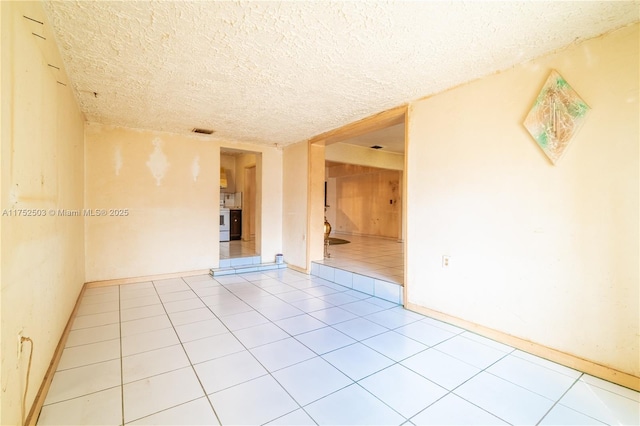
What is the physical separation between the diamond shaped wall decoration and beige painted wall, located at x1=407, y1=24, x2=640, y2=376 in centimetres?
4

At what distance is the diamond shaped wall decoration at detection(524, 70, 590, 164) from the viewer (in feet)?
6.16

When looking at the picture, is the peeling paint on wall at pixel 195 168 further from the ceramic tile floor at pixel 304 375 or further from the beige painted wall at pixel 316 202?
the ceramic tile floor at pixel 304 375

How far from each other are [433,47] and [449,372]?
7.26 feet

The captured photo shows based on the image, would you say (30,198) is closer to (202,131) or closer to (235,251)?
(202,131)

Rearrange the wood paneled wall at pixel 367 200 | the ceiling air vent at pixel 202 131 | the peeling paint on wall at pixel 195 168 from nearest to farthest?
the ceiling air vent at pixel 202 131, the peeling paint on wall at pixel 195 168, the wood paneled wall at pixel 367 200

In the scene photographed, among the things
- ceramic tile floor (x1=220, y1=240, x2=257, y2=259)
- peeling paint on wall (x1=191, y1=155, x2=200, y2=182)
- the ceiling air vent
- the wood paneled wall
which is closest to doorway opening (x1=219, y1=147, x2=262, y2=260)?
ceramic tile floor (x1=220, y1=240, x2=257, y2=259)

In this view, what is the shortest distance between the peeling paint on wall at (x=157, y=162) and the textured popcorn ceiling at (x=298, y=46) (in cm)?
105

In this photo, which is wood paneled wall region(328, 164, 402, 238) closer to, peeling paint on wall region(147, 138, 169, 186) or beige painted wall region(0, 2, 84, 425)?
peeling paint on wall region(147, 138, 169, 186)

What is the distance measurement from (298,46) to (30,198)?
1.79 m

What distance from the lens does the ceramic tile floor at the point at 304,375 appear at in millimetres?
1438

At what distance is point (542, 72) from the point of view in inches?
80.2

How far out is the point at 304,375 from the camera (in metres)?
1.77

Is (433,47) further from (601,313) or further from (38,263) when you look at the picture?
(38,263)

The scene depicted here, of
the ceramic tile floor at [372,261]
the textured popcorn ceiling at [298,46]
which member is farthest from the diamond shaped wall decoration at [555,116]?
the ceramic tile floor at [372,261]
